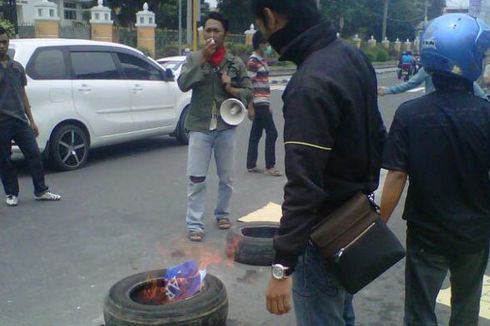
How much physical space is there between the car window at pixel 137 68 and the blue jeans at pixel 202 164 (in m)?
4.10

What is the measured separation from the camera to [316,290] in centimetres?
240

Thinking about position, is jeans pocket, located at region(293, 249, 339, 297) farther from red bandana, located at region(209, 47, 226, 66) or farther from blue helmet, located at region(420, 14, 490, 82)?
red bandana, located at region(209, 47, 226, 66)

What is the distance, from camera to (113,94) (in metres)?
8.80

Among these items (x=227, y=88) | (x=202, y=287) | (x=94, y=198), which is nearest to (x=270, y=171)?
(x=94, y=198)

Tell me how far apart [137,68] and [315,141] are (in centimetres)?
759

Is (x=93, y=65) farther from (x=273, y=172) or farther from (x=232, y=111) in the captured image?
(x=232, y=111)

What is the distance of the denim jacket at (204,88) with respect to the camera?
17.4 ft

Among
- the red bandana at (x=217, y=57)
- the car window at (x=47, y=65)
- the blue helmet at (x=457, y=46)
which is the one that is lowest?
the car window at (x=47, y=65)

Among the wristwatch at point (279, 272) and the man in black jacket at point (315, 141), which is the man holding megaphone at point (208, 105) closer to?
the man in black jacket at point (315, 141)

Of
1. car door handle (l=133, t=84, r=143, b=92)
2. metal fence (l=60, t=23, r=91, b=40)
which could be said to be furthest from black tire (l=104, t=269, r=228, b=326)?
metal fence (l=60, t=23, r=91, b=40)

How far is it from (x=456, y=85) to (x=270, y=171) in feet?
18.4

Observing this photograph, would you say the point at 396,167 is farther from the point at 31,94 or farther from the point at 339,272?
the point at 31,94

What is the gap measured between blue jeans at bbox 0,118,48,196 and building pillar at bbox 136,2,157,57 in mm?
25484

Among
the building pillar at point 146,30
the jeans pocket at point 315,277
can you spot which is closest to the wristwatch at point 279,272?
the jeans pocket at point 315,277
